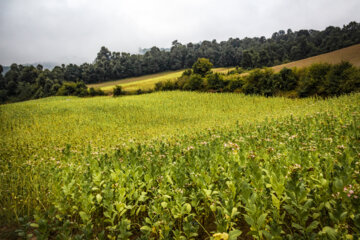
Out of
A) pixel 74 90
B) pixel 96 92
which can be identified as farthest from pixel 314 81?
pixel 74 90

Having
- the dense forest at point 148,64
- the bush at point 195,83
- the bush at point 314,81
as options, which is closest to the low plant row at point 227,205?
the bush at point 314,81

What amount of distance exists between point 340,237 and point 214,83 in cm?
3539

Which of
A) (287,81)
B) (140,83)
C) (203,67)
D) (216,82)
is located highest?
(203,67)

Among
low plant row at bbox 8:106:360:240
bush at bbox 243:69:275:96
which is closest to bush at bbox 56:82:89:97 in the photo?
bush at bbox 243:69:275:96

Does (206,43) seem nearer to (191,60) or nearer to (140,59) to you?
(191,60)

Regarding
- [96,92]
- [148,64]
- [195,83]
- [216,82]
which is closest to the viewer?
[216,82]

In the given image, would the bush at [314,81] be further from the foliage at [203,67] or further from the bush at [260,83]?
the foliage at [203,67]

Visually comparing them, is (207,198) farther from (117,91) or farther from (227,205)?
(117,91)

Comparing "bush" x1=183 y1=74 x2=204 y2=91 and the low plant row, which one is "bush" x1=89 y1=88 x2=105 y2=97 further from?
the low plant row

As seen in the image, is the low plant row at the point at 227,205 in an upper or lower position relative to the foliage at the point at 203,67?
lower

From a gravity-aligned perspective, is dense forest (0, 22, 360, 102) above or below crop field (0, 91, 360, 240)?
above

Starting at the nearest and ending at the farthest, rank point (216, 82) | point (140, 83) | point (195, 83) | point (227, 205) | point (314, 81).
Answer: point (227, 205)
point (314, 81)
point (216, 82)
point (195, 83)
point (140, 83)

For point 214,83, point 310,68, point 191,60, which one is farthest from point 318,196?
point 191,60

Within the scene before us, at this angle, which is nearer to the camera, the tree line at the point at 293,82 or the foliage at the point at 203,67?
the tree line at the point at 293,82
